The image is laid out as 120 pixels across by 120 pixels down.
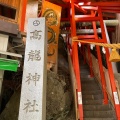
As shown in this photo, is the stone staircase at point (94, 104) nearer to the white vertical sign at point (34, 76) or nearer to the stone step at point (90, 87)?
the stone step at point (90, 87)

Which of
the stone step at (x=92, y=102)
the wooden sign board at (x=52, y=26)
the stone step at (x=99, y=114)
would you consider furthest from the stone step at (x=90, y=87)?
the wooden sign board at (x=52, y=26)

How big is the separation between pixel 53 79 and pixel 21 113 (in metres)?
4.35

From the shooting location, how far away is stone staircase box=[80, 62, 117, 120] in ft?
26.1

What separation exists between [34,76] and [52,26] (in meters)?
6.06

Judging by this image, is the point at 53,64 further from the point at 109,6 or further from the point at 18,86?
the point at 109,6

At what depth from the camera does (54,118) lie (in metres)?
7.79

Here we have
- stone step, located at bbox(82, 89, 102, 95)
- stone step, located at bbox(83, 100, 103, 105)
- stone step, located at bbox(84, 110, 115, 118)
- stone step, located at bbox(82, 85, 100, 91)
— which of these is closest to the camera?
stone step, located at bbox(84, 110, 115, 118)

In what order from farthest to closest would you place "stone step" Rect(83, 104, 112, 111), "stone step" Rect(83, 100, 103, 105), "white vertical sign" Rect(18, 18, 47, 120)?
1. "stone step" Rect(83, 100, 103, 105)
2. "stone step" Rect(83, 104, 112, 111)
3. "white vertical sign" Rect(18, 18, 47, 120)

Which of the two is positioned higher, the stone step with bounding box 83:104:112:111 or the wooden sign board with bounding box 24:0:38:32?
the wooden sign board with bounding box 24:0:38:32

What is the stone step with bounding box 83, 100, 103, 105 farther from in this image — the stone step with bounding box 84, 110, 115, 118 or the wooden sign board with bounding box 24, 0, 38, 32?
the wooden sign board with bounding box 24, 0, 38, 32

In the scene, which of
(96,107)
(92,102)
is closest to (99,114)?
(96,107)

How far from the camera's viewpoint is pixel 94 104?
29.0 ft

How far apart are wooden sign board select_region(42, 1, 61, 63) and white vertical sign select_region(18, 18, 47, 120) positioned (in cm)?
430

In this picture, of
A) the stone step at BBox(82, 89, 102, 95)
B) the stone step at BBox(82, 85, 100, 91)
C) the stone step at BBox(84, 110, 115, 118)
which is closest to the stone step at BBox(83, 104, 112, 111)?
the stone step at BBox(84, 110, 115, 118)
